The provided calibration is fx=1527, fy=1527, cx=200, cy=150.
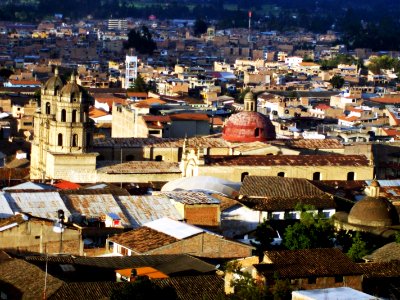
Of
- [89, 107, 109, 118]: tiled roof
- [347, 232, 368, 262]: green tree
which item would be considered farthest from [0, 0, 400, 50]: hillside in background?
[347, 232, 368, 262]: green tree

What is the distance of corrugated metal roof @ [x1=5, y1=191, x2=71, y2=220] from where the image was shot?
29.0 m

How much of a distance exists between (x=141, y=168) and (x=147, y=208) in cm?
801

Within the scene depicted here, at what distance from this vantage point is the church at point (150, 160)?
3688 centimetres

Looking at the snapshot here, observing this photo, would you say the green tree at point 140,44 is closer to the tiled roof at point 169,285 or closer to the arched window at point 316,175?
the arched window at point 316,175

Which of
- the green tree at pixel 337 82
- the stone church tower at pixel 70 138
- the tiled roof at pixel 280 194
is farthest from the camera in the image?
the green tree at pixel 337 82

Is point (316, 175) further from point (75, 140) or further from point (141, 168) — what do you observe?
point (75, 140)

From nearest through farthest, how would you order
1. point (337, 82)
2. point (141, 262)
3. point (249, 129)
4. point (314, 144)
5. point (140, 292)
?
point (140, 292), point (141, 262), point (249, 129), point (314, 144), point (337, 82)

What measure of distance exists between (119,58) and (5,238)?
268ft

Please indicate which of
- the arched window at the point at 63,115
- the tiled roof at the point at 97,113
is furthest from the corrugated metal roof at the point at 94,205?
the tiled roof at the point at 97,113

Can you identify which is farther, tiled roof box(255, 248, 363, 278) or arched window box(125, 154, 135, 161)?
arched window box(125, 154, 135, 161)

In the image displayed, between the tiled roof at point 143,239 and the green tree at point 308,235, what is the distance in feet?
7.44

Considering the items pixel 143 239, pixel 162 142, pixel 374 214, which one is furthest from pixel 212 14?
pixel 143 239

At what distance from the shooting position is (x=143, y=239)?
26500 mm

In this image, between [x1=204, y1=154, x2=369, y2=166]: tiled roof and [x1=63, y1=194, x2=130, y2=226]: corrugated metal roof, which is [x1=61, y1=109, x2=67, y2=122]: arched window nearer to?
[x1=204, y1=154, x2=369, y2=166]: tiled roof
